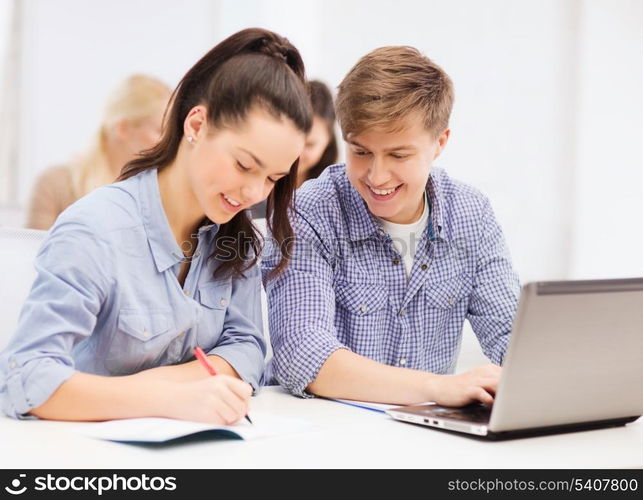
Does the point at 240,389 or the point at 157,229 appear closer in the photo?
the point at 240,389

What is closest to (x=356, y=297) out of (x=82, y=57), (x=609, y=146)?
(x=609, y=146)

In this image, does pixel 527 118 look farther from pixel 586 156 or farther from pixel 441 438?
pixel 441 438

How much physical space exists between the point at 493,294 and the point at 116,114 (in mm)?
1865

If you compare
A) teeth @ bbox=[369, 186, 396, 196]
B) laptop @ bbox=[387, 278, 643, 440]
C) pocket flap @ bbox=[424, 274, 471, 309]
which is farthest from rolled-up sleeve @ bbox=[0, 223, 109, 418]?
pocket flap @ bbox=[424, 274, 471, 309]

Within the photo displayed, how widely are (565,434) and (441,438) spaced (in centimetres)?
18

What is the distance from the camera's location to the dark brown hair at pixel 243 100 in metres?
1.23

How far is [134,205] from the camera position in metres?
1.24

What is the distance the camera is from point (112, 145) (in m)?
2.98

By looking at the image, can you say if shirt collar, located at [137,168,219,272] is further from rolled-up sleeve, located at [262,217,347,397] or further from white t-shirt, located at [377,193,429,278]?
white t-shirt, located at [377,193,429,278]

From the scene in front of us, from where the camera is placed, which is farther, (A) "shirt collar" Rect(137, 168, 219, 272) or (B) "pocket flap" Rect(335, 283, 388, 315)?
(B) "pocket flap" Rect(335, 283, 388, 315)

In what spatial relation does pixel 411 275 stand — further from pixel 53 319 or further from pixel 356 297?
pixel 53 319

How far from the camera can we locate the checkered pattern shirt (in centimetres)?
156

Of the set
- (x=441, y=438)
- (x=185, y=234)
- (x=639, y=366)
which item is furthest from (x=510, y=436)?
(x=185, y=234)

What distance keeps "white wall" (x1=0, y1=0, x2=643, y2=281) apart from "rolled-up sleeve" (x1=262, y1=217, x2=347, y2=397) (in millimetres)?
1961
